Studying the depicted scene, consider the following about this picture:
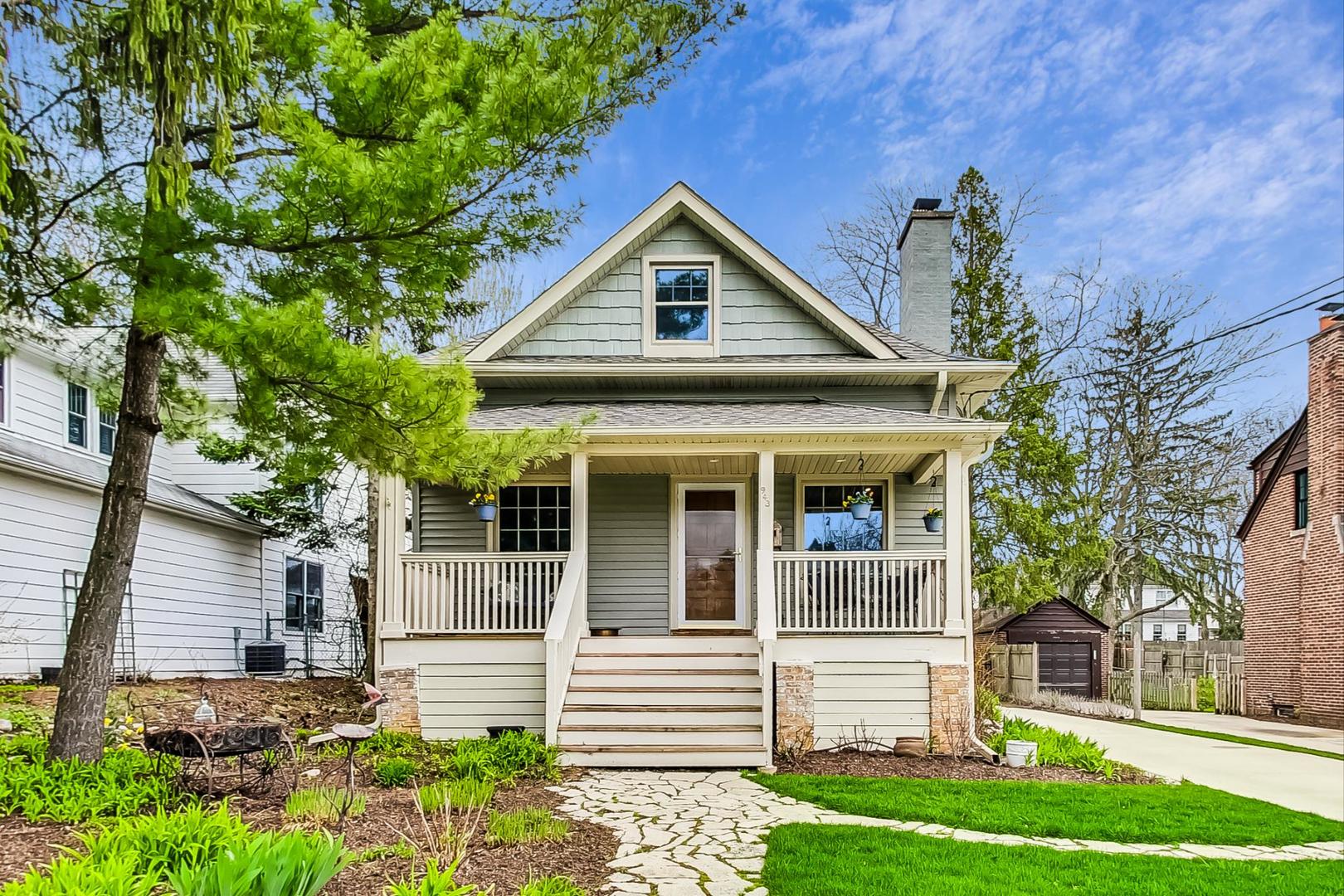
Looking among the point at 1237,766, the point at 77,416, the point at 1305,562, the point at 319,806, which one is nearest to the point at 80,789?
the point at 319,806

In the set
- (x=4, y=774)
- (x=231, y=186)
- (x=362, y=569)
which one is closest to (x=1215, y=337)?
(x=362, y=569)

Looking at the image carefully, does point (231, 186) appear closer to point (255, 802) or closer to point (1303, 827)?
point (255, 802)

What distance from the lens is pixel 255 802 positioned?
5.74m

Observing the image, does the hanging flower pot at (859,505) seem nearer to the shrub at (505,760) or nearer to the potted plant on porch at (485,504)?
the potted plant on porch at (485,504)

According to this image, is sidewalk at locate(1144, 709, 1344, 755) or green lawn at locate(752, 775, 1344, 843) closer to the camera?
green lawn at locate(752, 775, 1344, 843)

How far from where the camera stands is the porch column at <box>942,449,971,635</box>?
9094 mm

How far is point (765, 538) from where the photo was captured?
944 cm

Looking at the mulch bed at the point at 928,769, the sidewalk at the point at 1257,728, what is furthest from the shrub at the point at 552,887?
the sidewalk at the point at 1257,728

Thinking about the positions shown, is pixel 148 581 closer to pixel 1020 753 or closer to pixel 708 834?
pixel 708 834

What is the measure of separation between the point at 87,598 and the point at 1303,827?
29.1 ft

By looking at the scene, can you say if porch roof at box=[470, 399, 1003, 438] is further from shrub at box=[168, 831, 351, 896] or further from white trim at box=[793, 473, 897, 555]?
shrub at box=[168, 831, 351, 896]

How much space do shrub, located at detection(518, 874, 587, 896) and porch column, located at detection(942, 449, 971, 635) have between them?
5744mm

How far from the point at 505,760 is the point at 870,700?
380 centimetres

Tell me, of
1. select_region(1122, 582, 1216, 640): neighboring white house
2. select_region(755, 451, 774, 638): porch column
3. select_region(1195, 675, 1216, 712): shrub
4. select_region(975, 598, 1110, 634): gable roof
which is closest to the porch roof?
select_region(755, 451, 774, 638): porch column
